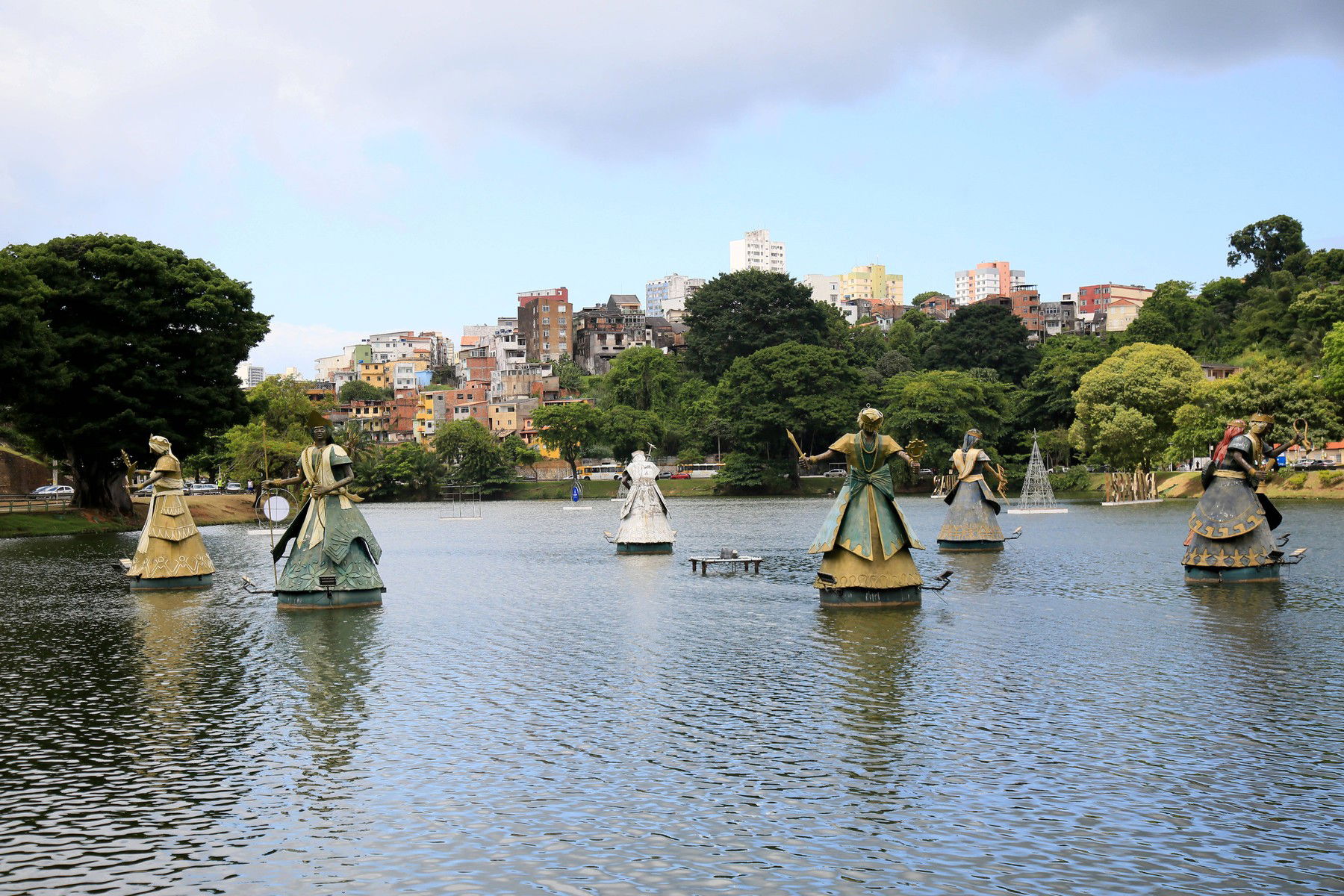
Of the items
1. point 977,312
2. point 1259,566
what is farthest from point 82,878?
point 977,312

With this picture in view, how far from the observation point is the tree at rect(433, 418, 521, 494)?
123 m

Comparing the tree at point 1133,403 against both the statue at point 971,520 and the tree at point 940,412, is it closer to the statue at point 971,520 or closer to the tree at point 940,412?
the tree at point 940,412

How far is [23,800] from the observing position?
12.2 meters

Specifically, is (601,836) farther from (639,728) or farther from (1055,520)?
(1055,520)

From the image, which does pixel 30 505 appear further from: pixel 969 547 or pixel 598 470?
pixel 598 470

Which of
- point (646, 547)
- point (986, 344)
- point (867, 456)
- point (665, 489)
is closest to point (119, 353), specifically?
point (646, 547)

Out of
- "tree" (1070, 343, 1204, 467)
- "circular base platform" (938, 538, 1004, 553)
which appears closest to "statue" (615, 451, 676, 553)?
"circular base platform" (938, 538, 1004, 553)

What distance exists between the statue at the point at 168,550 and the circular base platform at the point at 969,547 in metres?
23.6

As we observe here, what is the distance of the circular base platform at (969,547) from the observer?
1587 inches

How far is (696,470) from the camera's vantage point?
12738cm

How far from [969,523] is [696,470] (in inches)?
3438

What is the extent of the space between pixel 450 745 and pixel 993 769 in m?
6.26

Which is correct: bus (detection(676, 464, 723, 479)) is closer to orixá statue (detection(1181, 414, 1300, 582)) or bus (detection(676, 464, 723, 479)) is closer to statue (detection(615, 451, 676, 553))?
statue (detection(615, 451, 676, 553))

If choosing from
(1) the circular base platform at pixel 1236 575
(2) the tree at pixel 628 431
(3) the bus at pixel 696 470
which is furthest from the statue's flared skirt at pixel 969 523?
(2) the tree at pixel 628 431
